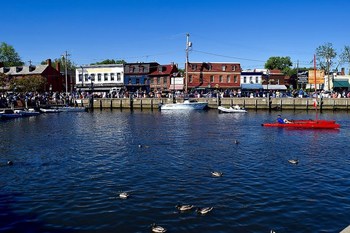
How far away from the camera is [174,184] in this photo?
20328 millimetres

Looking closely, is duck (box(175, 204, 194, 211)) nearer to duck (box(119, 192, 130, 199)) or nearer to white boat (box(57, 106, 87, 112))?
duck (box(119, 192, 130, 199))

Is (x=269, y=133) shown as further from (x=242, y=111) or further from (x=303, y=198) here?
(x=242, y=111)

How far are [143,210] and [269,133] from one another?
27263mm

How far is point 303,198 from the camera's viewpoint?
18078 mm

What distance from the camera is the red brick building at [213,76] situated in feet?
326

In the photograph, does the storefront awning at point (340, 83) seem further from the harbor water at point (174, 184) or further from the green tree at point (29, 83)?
the green tree at point (29, 83)

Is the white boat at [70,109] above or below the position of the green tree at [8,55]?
below

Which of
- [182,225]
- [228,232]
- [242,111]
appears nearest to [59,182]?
[182,225]

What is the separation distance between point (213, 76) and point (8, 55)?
330 feet

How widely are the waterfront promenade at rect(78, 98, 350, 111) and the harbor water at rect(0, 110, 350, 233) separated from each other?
39.5 m

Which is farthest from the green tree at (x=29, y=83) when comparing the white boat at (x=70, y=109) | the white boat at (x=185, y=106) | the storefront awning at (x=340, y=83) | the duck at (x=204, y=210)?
the duck at (x=204, y=210)

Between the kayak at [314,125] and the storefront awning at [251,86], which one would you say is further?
the storefront awning at [251,86]

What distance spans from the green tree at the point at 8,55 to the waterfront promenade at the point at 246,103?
290 ft

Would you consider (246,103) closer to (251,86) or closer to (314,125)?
(251,86)
